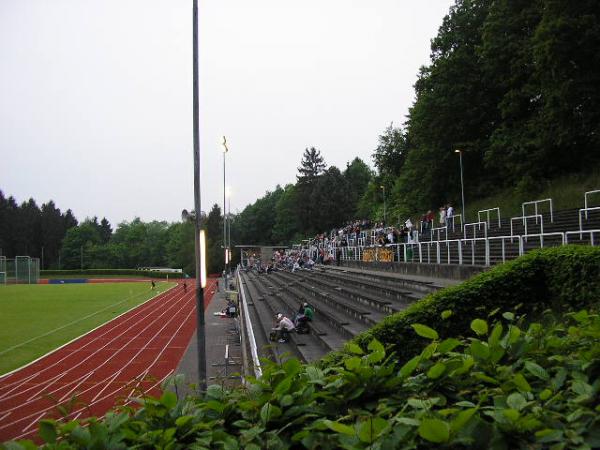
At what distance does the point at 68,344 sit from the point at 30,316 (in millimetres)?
11072

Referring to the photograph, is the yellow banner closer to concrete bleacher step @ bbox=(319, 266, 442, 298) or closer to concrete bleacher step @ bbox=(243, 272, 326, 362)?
concrete bleacher step @ bbox=(319, 266, 442, 298)

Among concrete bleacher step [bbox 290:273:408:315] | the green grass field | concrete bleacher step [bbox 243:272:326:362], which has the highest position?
concrete bleacher step [bbox 290:273:408:315]

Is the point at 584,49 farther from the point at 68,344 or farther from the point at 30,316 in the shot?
the point at 30,316

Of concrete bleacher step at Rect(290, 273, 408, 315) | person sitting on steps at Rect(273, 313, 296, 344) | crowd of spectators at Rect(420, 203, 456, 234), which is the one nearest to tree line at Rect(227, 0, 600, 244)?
A: crowd of spectators at Rect(420, 203, 456, 234)

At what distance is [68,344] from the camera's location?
24812 millimetres

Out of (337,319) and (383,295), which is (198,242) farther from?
(383,295)

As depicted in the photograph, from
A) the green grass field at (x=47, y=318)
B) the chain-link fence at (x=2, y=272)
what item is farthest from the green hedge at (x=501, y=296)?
the chain-link fence at (x=2, y=272)

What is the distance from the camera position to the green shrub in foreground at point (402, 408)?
1.63 metres

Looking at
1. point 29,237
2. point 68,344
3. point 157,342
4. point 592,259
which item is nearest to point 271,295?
point 157,342

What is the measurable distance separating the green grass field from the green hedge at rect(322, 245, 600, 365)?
1787cm

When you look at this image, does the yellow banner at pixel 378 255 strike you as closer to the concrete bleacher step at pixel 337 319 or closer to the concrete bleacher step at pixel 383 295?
the concrete bleacher step at pixel 383 295

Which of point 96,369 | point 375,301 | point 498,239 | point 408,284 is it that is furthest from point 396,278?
point 96,369

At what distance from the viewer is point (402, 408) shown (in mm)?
1865

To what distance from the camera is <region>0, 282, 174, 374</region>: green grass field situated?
23.5 metres
